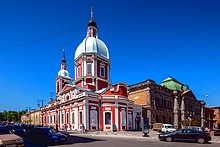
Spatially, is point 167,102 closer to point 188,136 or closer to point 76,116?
point 76,116

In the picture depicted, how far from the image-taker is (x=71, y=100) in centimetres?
4528

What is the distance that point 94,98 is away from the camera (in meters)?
42.1

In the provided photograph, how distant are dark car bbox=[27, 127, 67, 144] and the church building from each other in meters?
19.3

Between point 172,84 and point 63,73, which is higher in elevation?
point 63,73

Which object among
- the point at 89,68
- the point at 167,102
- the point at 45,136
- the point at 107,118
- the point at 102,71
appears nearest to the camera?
the point at 45,136

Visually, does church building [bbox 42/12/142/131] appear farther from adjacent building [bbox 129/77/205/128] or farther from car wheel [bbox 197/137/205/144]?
car wheel [bbox 197/137/205/144]

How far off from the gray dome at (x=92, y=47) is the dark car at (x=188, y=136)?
2931cm

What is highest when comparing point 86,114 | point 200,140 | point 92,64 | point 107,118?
point 92,64

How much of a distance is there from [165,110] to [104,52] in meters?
25.0

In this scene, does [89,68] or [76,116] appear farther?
[89,68]

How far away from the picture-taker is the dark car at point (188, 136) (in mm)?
21281

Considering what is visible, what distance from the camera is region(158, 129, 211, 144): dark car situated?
21281 mm

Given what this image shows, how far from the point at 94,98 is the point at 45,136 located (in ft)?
78.1

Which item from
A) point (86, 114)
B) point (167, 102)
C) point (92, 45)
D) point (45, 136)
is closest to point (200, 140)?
point (45, 136)
